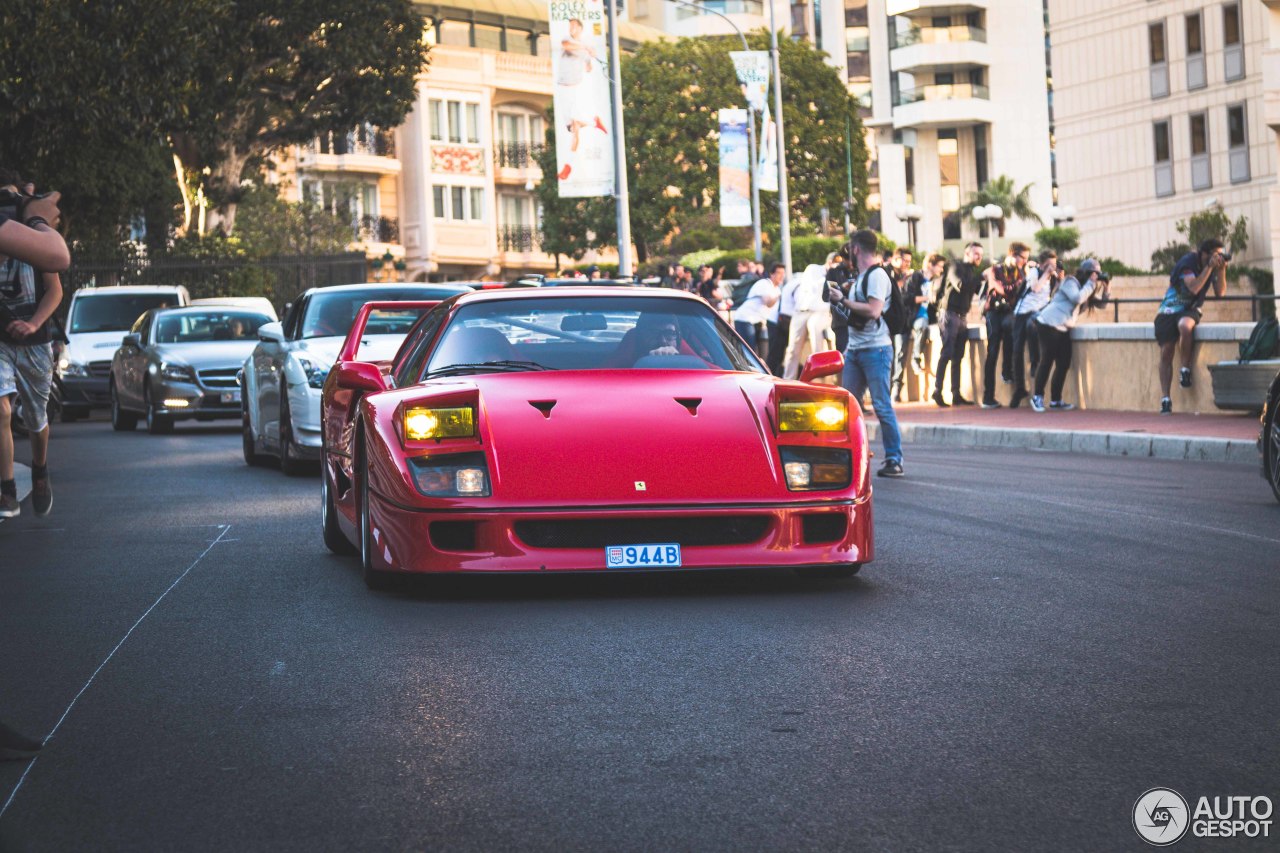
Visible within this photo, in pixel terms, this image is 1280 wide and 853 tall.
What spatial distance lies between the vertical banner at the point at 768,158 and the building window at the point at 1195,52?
16465mm

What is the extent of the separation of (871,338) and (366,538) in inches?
288

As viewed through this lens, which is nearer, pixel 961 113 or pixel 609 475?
pixel 609 475

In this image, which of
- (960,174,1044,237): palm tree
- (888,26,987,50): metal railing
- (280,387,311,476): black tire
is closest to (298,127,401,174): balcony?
(888,26,987,50): metal railing

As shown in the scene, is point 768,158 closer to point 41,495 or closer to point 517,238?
point 41,495

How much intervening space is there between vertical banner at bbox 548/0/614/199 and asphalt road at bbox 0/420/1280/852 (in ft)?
71.0

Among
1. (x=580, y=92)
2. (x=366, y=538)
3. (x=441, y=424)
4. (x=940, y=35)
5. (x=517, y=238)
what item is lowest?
(x=366, y=538)

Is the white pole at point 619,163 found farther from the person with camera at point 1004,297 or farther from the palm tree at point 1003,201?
the palm tree at point 1003,201

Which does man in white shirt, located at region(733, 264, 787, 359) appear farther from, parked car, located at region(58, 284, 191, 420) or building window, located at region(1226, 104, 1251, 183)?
building window, located at region(1226, 104, 1251, 183)

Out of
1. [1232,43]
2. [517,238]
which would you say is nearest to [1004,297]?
[1232,43]

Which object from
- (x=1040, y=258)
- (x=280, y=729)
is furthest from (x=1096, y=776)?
(x=1040, y=258)

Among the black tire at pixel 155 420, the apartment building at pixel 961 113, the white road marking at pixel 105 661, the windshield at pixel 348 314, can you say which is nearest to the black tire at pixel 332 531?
the white road marking at pixel 105 661

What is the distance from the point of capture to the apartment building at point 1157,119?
5500 cm

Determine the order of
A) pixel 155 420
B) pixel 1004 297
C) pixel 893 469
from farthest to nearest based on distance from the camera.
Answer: pixel 155 420 < pixel 1004 297 < pixel 893 469
